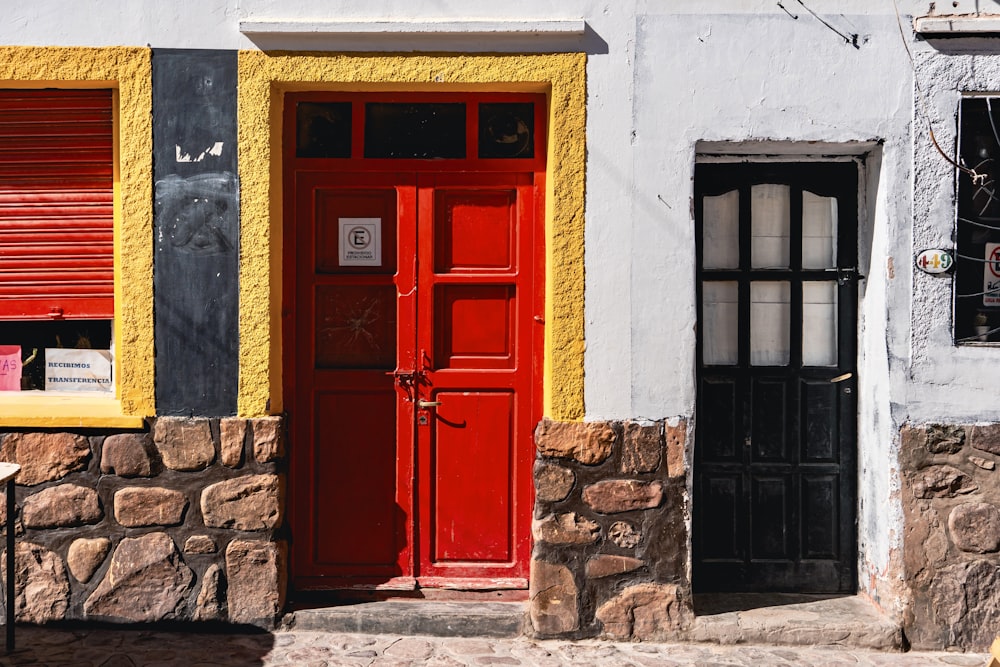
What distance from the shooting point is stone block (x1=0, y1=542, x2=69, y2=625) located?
4246mm

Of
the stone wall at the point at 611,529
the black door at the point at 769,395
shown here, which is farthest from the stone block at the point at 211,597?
the black door at the point at 769,395

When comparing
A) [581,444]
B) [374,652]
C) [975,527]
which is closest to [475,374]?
[581,444]

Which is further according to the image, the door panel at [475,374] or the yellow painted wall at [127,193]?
the door panel at [475,374]

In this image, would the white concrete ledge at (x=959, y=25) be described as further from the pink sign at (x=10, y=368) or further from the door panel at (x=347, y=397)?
the pink sign at (x=10, y=368)

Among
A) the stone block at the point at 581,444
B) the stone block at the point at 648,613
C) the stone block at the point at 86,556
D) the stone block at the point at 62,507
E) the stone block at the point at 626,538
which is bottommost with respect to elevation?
the stone block at the point at 648,613

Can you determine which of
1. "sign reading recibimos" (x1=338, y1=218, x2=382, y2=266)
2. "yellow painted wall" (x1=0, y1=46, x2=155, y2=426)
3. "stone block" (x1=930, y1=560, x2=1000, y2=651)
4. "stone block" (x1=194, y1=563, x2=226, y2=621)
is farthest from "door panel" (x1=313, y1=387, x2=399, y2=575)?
"stone block" (x1=930, y1=560, x2=1000, y2=651)

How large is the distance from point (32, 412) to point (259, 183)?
1603mm

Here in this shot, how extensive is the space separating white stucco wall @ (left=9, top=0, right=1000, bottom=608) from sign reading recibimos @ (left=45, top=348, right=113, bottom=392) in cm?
156

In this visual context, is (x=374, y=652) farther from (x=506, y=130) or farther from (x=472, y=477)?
(x=506, y=130)

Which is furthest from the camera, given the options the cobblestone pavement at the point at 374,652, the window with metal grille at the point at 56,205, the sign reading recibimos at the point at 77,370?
the sign reading recibimos at the point at 77,370

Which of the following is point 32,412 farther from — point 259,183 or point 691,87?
point 691,87

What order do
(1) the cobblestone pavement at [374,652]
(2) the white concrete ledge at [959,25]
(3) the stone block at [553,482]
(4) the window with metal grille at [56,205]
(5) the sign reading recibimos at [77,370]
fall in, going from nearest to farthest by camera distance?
(1) the cobblestone pavement at [374,652] < (2) the white concrete ledge at [959,25] < (3) the stone block at [553,482] < (4) the window with metal grille at [56,205] < (5) the sign reading recibimos at [77,370]

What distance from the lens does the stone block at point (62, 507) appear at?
4.25 m

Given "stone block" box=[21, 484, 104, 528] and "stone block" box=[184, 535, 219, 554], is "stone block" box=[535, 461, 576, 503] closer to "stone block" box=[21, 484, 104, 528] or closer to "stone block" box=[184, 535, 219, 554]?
"stone block" box=[184, 535, 219, 554]
